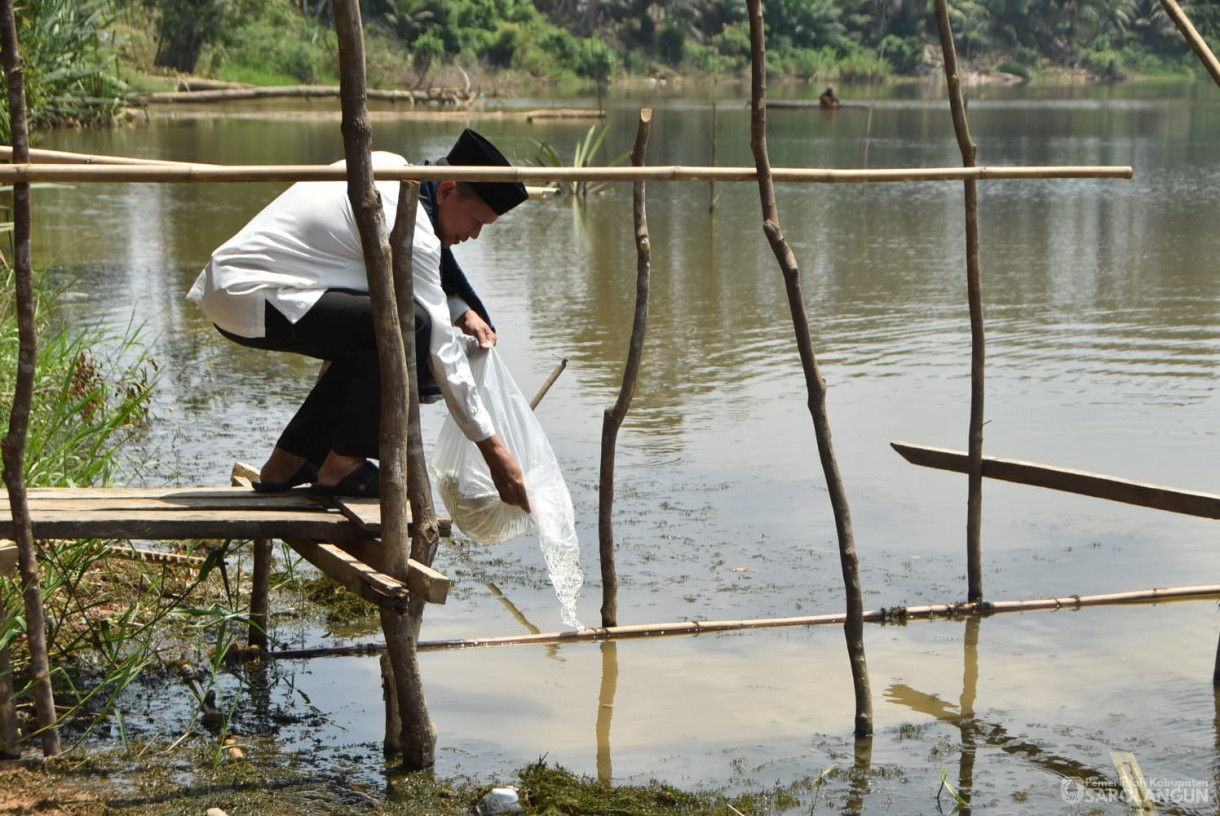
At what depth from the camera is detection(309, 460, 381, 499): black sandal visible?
12.6 ft

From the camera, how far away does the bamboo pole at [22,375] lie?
10.5ft

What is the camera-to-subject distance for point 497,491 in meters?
4.00

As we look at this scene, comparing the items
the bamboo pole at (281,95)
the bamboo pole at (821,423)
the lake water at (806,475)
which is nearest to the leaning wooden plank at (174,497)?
the lake water at (806,475)

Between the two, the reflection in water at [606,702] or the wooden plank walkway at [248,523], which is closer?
the wooden plank walkway at [248,523]

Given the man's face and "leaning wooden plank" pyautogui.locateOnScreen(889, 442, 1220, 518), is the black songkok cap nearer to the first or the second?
the man's face

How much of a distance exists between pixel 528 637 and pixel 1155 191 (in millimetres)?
15884

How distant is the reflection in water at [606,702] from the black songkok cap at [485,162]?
4.68 ft

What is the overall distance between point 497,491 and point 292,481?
564 millimetres

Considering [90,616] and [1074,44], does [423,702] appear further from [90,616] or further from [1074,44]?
[1074,44]

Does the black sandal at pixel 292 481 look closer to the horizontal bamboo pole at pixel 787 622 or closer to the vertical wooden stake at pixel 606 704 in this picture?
the horizontal bamboo pole at pixel 787 622

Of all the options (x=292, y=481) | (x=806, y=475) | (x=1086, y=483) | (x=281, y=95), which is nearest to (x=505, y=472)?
(x=292, y=481)

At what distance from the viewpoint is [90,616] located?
4.32 m

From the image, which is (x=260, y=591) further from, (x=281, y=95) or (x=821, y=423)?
(x=281, y=95)

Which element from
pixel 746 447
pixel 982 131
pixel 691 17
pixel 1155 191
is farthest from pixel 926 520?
pixel 691 17
